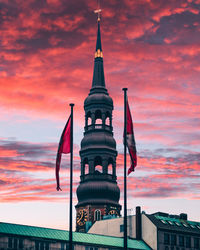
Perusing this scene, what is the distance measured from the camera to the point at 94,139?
494ft

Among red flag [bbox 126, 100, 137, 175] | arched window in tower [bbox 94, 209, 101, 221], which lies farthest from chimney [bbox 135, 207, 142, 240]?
red flag [bbox 126, 100, 137, 175]

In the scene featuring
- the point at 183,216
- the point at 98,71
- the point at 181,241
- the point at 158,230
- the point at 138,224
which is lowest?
the point at 181,241

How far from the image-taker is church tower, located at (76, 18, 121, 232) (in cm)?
14900

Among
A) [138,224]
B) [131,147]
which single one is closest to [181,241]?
[138,224]

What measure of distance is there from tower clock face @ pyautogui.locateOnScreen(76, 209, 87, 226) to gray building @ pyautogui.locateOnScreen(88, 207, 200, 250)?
595 inches

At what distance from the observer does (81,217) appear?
15050 cm

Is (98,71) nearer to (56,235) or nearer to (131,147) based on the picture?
(56,235)

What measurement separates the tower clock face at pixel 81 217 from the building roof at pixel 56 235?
31.0 meters

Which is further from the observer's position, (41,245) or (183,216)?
(183,216)

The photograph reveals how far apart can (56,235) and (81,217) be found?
4708 cm

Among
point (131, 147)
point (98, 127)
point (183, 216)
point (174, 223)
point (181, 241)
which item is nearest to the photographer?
point (131, 147)

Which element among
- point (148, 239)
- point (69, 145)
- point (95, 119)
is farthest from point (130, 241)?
point (69, 145)

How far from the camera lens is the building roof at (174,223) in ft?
408

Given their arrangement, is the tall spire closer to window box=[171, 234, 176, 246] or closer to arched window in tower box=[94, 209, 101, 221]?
arched window in tower box=[94, 209, 101, 221]
